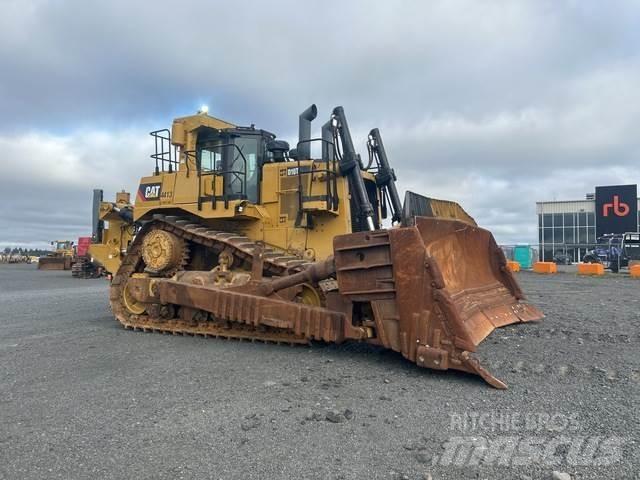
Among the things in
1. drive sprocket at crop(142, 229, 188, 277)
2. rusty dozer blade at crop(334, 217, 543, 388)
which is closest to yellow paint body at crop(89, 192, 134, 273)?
drive sprocket at crop(142, 229, 188, 277)

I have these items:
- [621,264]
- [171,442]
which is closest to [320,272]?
[171,442]

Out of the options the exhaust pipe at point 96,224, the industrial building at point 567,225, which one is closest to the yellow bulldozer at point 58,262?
the exhaust pipe at point 96,224

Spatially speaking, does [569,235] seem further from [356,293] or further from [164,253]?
[356,293]

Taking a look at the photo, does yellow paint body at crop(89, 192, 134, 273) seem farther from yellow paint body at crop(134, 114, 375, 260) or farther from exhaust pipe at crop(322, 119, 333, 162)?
Answer: exhaust pipe at crop(322, 119, 333, 162)

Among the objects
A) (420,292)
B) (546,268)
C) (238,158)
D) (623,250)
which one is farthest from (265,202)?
(623,250)

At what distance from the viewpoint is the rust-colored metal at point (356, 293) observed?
4887mm

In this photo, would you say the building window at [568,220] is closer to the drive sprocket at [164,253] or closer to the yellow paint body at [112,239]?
the yellow paint body at [112,239]

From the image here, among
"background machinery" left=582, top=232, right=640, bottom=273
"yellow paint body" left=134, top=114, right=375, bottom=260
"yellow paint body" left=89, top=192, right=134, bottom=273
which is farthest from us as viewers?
"background machinery" left=582, top=232, right=640, bottom=273

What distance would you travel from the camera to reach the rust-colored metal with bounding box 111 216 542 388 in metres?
4.89

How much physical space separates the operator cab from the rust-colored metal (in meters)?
0.89

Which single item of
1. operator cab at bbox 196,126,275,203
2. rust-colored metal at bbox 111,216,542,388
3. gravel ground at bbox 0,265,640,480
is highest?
operator cab at bbox 196,126,275,203

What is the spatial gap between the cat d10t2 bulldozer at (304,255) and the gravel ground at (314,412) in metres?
0.48

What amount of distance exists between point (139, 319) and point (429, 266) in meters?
5.53

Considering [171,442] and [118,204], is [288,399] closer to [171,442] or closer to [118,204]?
[171,442]
